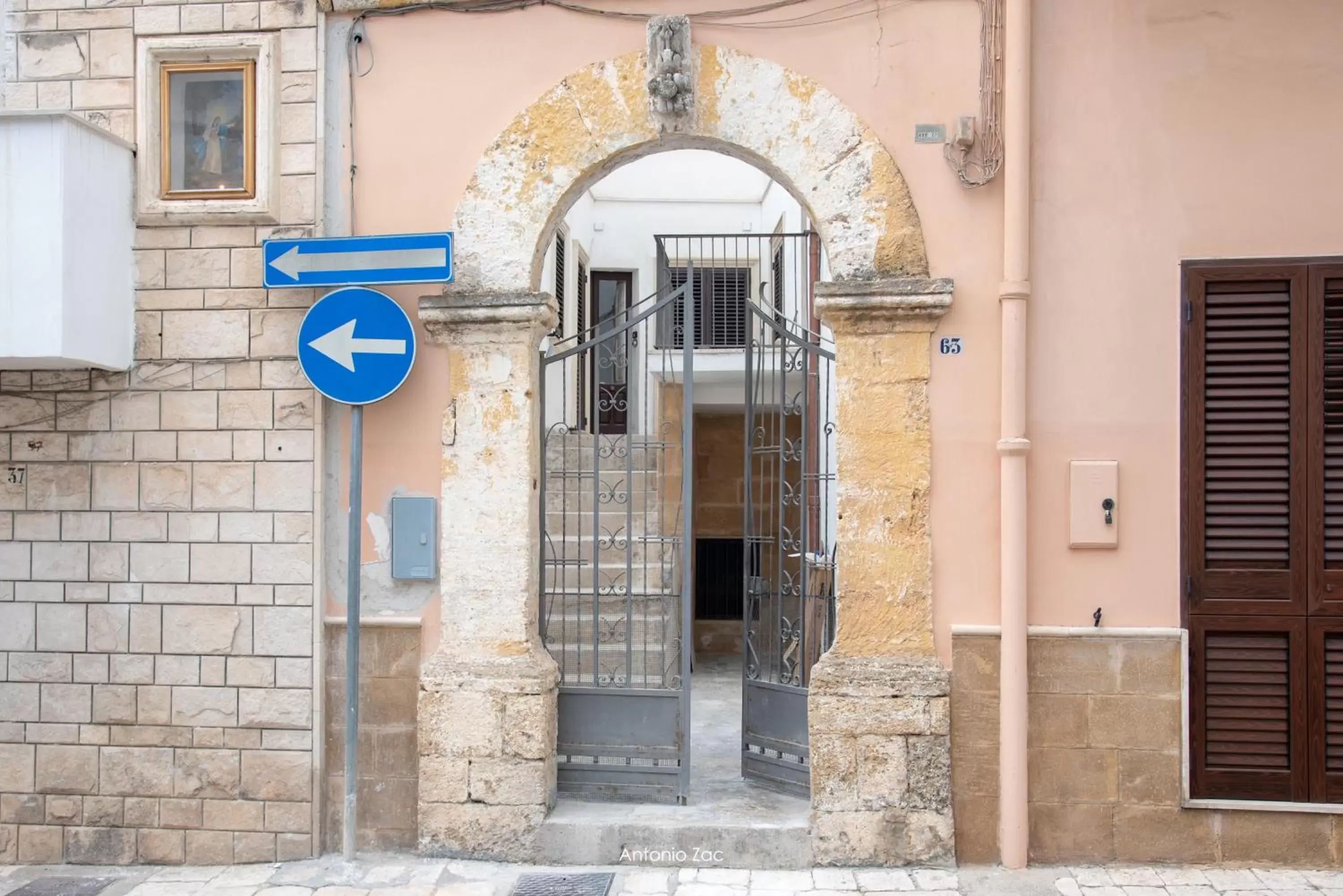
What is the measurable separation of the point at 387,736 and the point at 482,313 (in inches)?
80.6

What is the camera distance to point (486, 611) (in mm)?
4988

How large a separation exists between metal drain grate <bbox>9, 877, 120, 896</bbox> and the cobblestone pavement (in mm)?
11

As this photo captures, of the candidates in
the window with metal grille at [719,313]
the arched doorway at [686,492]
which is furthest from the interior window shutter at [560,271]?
the window with metal grille at [719,313]

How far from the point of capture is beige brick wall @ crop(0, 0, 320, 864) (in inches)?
198

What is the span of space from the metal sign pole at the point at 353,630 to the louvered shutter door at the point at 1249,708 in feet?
12.2

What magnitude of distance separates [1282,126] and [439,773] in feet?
15.8

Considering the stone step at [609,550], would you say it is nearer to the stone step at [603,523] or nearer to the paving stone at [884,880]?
the stone step at [603,523]

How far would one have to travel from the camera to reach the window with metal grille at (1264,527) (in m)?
4.68

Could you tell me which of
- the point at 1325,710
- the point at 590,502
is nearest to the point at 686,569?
the point at 590,502

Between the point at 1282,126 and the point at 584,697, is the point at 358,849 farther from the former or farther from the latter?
the point at 1282,126

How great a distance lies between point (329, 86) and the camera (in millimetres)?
5125

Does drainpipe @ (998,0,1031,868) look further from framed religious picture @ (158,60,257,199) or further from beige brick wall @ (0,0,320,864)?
framed religious picture @ (158,60,257,199)

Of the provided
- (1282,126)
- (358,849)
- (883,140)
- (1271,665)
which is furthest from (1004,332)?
(358,849)

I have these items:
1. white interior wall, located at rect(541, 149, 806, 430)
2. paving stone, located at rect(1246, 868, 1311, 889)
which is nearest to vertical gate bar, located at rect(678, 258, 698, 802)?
paving stone, located at rect(1246, 868, 1311, 889)
